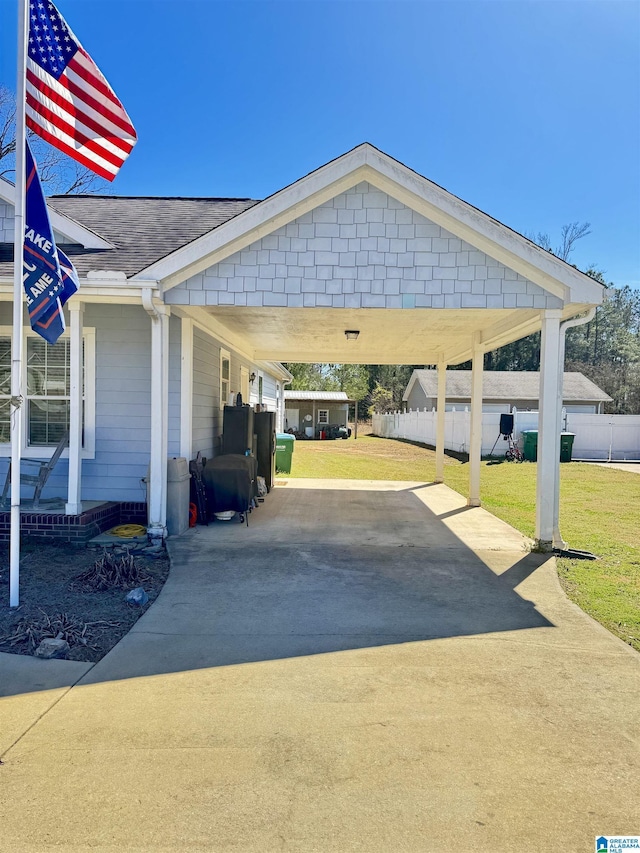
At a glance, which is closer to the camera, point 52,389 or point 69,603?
point 69,603

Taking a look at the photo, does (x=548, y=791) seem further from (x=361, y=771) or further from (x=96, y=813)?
(x=96, y=813)

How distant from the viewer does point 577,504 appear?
435 inches

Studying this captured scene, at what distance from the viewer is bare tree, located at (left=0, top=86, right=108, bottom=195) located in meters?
18.6

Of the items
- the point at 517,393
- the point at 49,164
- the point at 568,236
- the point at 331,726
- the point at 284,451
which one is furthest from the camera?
the point at 568,236

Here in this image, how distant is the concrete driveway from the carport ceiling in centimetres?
371

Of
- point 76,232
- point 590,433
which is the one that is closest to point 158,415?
point 76,232

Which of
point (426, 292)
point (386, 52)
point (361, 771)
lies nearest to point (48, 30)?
point (426, 292)

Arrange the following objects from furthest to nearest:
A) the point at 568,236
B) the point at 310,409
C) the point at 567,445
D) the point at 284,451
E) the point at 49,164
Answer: the point at 568,236 → the point at 310,409 → the point at 567,445 → the point at 49,164 → the point at 284,451

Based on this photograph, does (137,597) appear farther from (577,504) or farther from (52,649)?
(577,504)

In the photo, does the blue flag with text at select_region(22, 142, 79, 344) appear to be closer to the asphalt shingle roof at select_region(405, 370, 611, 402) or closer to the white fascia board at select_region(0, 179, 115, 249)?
the white fascia board at select_region(0, 179, 115, 249)

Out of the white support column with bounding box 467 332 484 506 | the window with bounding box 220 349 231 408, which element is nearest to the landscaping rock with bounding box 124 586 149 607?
the window with bounding box 220 349 231 408

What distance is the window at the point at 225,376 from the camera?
33.9 ft

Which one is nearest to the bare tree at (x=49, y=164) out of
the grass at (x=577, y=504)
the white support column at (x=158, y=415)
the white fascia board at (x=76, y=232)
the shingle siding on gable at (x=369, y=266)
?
the white fascia board at (x=76, y=232)

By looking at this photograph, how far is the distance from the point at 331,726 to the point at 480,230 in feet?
18.3
